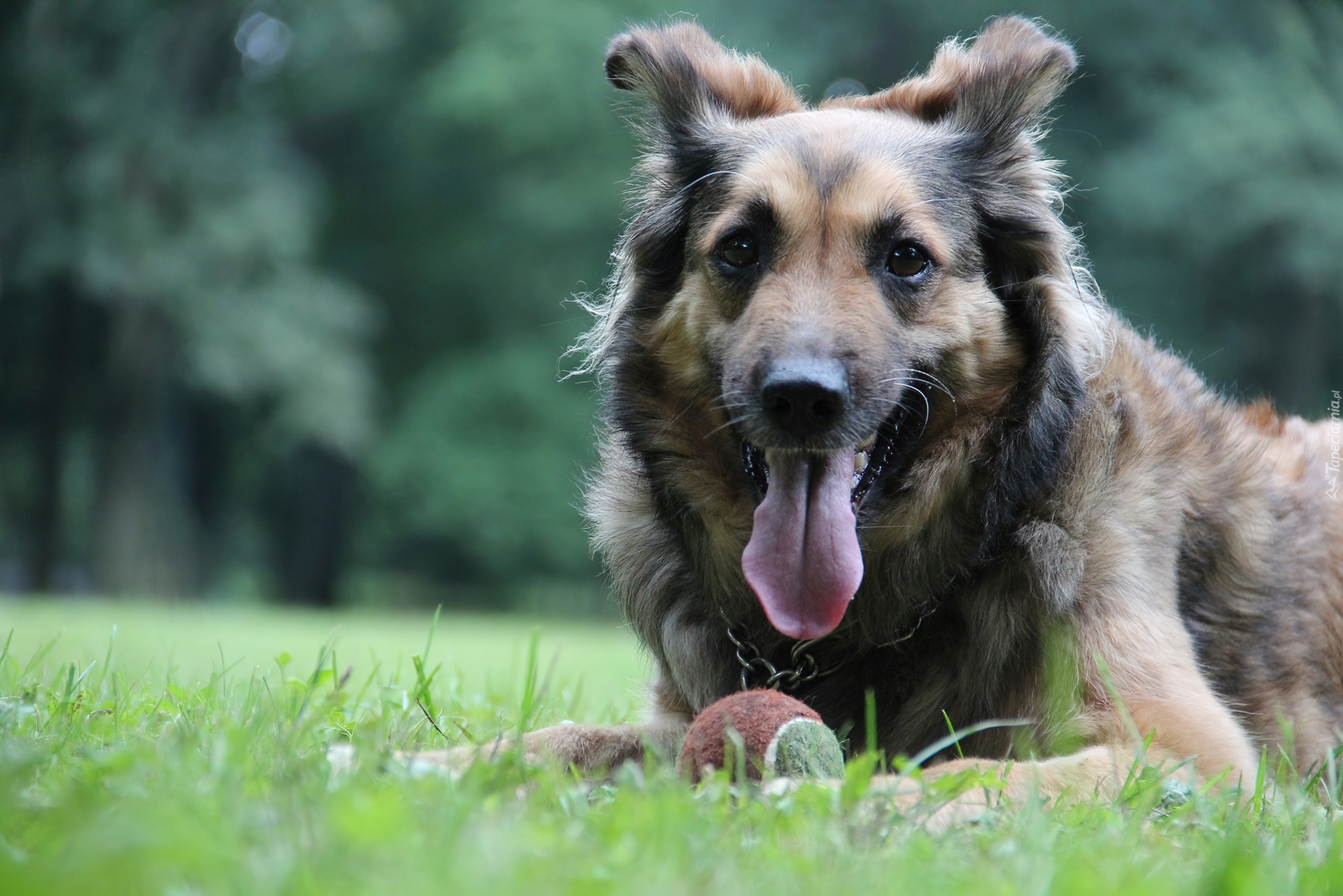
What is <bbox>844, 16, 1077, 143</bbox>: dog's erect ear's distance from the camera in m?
4.23

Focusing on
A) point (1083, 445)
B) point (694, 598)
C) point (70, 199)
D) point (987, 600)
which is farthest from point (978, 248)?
point (70, 199)

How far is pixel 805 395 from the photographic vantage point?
3479 millimetres

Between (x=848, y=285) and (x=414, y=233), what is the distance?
25532 mm

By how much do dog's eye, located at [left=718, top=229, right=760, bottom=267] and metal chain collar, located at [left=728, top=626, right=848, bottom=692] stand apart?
4.02 ft

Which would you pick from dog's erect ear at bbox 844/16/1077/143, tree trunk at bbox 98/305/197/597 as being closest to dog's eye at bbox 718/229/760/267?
dog's erect ear at bbox 844/16/1077/143

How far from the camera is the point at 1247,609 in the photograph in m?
4.20

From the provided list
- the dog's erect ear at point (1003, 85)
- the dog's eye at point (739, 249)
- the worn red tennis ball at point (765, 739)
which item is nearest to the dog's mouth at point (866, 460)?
the dog's eye at point (739, 249)

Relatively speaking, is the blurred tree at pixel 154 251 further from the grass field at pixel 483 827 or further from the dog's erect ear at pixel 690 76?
the grass field at pixel 483 827

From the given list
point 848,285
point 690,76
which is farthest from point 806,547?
point 690,76

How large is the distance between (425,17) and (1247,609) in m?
26.5

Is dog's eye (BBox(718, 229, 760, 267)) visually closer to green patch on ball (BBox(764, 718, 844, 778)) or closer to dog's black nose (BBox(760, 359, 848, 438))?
dog's black nose (BBox(760, 359, 848, 438))

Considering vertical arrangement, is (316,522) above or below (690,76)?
below

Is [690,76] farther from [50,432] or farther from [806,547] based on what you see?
[50,432]

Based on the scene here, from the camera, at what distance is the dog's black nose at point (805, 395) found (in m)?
3.47
